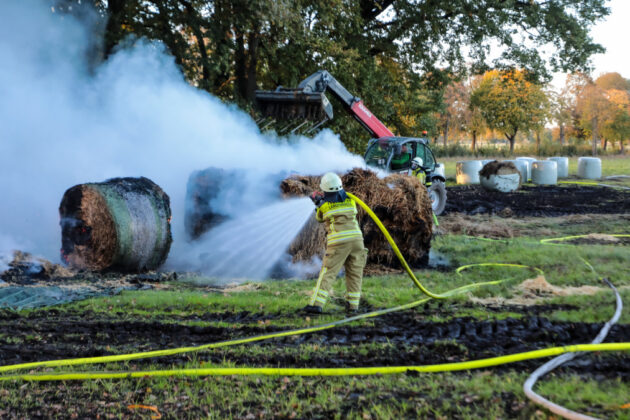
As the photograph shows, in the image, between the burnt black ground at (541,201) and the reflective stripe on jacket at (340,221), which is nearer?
the reflective stripe on jacket at (340,221)

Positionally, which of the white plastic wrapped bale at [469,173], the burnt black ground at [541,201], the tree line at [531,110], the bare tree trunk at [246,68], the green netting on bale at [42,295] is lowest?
the green netting on bale at [42,295]

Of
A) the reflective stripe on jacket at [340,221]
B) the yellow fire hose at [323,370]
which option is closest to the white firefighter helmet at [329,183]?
the reflective stripe on jacket at [340,221]

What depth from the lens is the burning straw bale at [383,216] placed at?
956 centimetres

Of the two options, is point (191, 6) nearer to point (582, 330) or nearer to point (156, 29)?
point (156, 29)

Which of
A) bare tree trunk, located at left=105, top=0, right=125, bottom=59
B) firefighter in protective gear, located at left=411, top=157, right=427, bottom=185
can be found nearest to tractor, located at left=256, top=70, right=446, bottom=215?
firefighter in protective gear, located at left=411, top=157, right=427, bottom=185

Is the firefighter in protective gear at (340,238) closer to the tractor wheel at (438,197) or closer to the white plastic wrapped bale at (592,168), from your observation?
the tractor wheel at (438,197)

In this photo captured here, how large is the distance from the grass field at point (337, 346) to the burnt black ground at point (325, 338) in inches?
0.8

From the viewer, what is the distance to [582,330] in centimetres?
573

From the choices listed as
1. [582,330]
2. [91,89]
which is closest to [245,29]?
[91,89]

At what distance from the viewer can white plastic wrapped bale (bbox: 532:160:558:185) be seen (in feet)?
89.0

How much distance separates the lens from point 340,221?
7.11 m

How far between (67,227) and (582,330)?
300 inches

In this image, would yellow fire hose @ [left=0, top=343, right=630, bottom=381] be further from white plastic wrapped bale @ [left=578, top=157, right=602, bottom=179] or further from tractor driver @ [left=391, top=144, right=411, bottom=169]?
white plastic wrapped bale @ [left=578, top=157, right=602, bottom=179]

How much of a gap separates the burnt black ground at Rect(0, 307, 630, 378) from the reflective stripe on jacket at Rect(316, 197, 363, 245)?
115 centimetres
